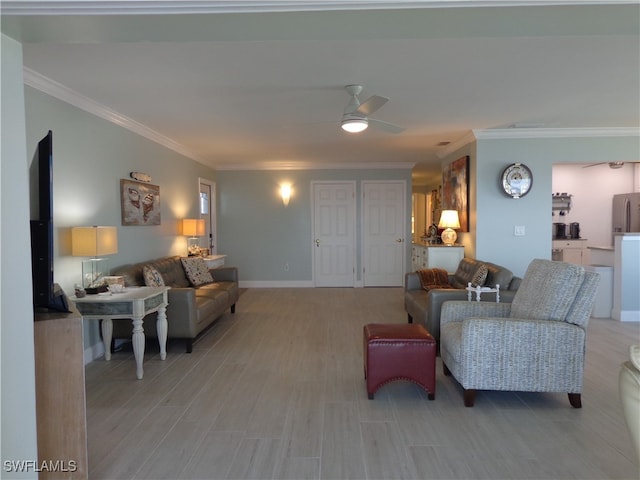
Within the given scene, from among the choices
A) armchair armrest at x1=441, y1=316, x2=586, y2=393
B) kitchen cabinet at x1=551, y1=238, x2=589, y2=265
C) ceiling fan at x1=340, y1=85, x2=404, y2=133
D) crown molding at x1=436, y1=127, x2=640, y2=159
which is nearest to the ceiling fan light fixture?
ceiling fan at x1=340, y1=85, x2=404, y2=133

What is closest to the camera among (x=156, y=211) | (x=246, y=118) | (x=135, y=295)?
(x=135, y=295)

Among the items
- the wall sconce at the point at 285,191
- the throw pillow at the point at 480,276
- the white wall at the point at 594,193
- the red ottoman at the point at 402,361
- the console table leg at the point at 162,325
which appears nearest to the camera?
the red ottoman at the point at 402,361

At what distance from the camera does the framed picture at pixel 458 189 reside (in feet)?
17.3

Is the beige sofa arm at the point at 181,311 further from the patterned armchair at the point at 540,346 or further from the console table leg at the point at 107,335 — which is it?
the patterned armchair at the point at 540,346

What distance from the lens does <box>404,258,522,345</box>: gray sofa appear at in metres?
3.71

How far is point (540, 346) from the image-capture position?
256cm

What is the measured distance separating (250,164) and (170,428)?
225 inches

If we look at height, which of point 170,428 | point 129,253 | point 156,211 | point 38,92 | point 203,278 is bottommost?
point 170,428

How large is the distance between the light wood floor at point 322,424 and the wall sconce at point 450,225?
2.15 metres

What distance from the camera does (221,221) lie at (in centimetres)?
767

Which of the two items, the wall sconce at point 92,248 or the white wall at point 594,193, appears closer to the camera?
A: the wall sconce at point 92,248

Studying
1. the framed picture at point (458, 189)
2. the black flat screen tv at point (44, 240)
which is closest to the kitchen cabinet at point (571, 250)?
the framed picture at point (458, 189)

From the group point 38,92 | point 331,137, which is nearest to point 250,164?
point 331,137

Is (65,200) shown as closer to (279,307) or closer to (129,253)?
(129,253)
